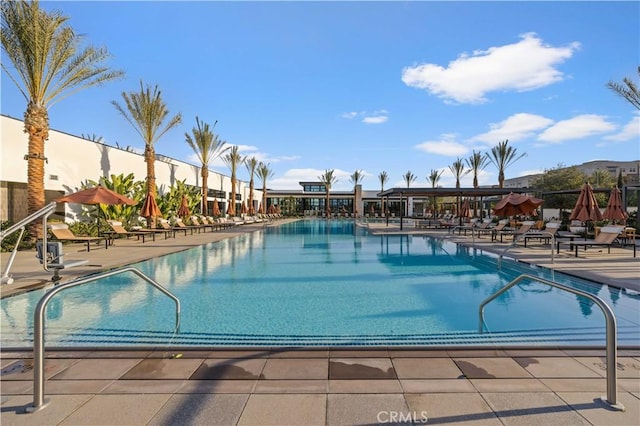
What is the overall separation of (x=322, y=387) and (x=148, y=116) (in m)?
20.3

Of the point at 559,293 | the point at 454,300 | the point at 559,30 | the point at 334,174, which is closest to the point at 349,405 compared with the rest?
the point at 454,300

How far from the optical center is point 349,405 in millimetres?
2826

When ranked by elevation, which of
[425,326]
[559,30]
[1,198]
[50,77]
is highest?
[559,30]

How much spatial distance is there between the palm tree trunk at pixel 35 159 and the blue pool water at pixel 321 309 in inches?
230

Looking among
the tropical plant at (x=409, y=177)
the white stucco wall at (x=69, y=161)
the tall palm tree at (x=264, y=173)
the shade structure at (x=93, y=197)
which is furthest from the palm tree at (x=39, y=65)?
the tropical plant at (x=409, y=177)

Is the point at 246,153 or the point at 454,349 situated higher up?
the point at 246,153

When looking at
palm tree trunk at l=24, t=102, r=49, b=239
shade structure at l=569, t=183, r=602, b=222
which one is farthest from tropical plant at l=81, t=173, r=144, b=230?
shade structure at l=569, t=183, r=602, b=222

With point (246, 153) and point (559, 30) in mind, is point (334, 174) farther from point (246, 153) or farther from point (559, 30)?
point (559, 30)

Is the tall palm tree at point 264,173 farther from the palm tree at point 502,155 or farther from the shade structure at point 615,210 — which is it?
the shade structure at point 615,210

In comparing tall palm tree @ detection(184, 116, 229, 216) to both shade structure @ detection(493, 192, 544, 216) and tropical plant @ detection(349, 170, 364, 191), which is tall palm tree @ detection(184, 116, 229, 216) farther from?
tropical plant @ detection(349, 170, 364, 191)

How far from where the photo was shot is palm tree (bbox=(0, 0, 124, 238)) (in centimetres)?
1223

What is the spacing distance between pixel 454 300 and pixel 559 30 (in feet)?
32.8

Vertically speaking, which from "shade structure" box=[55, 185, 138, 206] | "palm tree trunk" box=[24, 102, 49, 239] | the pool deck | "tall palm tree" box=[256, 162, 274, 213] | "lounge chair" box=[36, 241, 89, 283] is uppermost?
"tall palm tree" box=[256, 162, 274, 213]

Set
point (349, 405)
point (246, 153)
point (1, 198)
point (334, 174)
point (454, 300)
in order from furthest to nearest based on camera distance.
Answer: point (334, 174)
point (246, 153)
point (1, 198)
point (454, 300)
point (349, 405)
